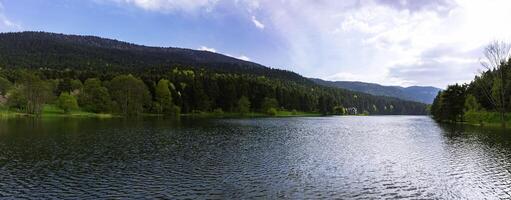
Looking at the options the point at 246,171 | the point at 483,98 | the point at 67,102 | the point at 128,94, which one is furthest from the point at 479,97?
the point at 67,102

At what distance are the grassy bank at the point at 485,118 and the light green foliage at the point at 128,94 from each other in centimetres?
11166

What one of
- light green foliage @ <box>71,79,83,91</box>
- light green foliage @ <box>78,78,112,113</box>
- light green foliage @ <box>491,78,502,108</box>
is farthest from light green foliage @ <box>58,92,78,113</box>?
light green foliage @ <box>491,78,502,108</box>

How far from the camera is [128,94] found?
157000mm

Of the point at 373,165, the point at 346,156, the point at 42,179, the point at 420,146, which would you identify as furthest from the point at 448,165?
the point at 42,179

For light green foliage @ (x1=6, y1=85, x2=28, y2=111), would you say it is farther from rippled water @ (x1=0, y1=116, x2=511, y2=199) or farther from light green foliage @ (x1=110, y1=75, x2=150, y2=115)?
rippled water @ (x1=0, y1=116, x2=511, y2=199)

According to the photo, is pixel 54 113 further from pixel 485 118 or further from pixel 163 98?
pixel 485 118

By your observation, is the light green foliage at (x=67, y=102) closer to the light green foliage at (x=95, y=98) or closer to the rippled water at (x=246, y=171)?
the light green foliage at (x=95, y=98)

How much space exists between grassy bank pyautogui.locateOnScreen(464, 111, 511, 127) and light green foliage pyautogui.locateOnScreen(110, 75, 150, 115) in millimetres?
111664

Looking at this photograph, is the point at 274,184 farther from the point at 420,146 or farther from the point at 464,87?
the point at 464,87

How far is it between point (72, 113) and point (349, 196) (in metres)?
139

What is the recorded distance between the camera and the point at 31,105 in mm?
134625

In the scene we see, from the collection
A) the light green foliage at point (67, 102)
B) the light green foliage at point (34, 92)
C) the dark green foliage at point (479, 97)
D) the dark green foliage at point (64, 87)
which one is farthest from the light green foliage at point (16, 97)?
the dark green foliage at point (479, 97)

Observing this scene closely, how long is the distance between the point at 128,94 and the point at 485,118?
389 feet

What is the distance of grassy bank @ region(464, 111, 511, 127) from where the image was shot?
3742 inches
